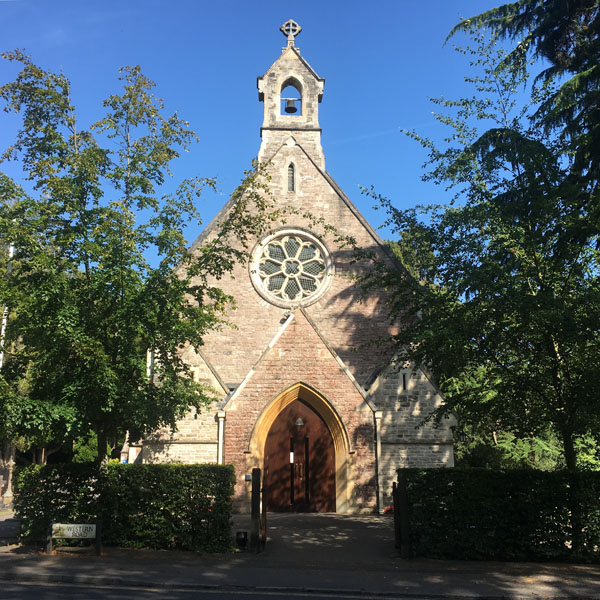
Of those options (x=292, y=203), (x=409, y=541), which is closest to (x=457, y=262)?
(x=409, y=541)

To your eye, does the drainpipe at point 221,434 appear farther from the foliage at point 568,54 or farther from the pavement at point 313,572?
the foliage at point 568,54

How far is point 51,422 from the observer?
1027 cm

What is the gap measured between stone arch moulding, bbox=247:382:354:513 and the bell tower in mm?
9244

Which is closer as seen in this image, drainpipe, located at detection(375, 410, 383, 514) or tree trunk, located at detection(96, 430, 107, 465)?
tree trunk, located at detection(96, 430, 107, 465)

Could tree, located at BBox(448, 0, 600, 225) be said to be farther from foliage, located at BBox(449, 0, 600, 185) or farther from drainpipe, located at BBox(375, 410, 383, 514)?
drainpipe, located at BBox(375, 410, 383, 514)

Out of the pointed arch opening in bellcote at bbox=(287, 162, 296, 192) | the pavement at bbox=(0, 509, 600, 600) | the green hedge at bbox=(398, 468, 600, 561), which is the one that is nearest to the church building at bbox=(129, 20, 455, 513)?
the pointed arch opening in bellcote at bbox=(287, 162, 296, 192)

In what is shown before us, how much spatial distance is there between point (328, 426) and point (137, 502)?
662 cm

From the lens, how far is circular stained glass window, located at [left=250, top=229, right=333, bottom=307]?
19344 millimetres

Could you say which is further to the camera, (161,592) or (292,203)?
(292,203)

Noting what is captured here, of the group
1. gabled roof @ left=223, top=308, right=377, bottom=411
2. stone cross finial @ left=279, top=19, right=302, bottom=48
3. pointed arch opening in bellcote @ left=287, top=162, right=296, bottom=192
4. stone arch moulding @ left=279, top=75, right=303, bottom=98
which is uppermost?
stone cross finial @ left=279, top=19, right=302, bottom=48

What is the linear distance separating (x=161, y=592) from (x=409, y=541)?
444 cm

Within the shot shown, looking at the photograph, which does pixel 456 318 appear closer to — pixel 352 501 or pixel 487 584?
pixel 487 584

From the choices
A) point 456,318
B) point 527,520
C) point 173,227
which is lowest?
point 527,520

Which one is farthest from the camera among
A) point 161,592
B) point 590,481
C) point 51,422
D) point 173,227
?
point 173,227
